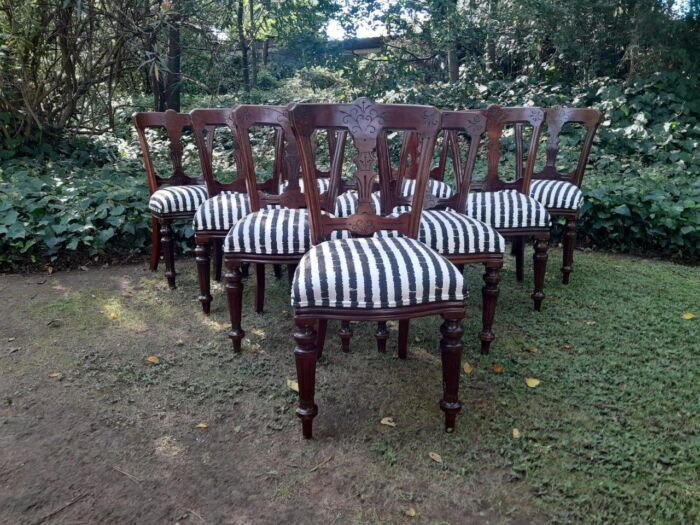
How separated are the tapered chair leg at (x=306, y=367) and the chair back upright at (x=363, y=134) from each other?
45 centimetres

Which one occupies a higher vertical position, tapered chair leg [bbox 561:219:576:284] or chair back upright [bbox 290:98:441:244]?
chair back upright [bbox 290:98:441:244]

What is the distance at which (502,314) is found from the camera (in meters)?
3.16

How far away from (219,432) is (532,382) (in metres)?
1.33

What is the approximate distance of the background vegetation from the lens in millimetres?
4375

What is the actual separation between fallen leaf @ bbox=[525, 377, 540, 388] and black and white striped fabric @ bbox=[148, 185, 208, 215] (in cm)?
234

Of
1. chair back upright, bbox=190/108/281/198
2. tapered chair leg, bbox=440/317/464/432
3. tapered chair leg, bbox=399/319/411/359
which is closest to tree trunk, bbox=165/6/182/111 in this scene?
chair back upright, bbox=190/108/281/198

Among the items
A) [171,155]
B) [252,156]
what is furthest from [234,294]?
[171,155]

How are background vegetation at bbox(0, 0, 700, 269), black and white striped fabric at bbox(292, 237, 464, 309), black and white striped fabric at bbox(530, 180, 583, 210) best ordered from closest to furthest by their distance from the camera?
black and white striped fabric at bbox(292, 237, 464, 309)
black and white striped fabric at bbox(530, 180, 583, 210)
background vegetation at bbox(0, 0, 700, 269)

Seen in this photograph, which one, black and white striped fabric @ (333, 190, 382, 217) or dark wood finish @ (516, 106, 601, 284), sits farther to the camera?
dark wood finish @ (516, 106, 601, 284)

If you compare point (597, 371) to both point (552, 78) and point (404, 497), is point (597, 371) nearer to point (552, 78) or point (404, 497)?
point (404, 497)

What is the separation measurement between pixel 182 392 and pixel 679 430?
6.46ft

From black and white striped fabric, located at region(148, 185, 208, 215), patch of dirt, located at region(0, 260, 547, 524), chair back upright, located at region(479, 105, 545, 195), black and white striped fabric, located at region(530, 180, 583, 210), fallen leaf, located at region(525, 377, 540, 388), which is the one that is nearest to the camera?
patch of dirt, located at region(0, 260, 547, 524)

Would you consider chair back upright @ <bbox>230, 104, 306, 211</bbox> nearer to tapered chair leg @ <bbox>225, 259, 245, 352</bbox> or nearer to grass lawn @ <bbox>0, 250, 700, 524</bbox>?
Answer: tapered chair leg @ <bbox>225, 259, 245, 352</bbox>

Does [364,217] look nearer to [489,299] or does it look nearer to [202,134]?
[489,299]
